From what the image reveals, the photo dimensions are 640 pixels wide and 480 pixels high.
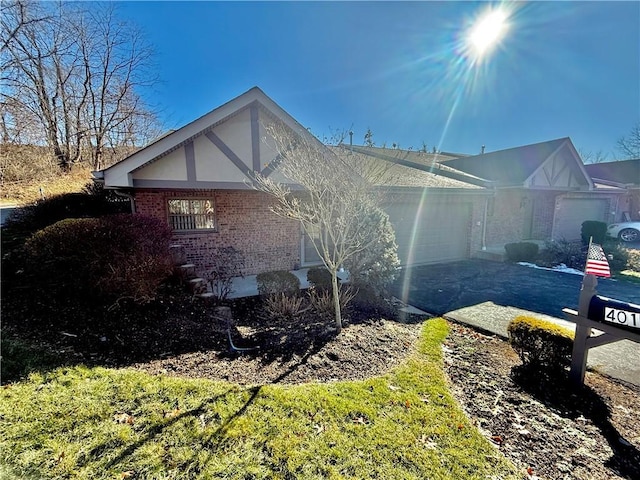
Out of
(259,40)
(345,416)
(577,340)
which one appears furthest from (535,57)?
(345,416)

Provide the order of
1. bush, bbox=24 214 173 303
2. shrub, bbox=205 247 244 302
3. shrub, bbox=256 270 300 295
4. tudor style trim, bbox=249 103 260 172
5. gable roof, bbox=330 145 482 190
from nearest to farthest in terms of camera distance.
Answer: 1. bush, bbox=24 214 173 303
2. gable roof, bbox=330 145 482 190
3. shrub, bbox=256 270 300 295
4. tudor style trim, bbox=249 103 260 172
5. shrub, bbox=205 247 244 302

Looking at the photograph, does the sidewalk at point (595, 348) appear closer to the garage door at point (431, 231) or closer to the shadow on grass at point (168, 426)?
the garage door at point (431, 231)

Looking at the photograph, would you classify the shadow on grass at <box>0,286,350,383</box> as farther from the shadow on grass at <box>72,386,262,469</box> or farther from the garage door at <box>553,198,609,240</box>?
the garage door at <box>553,198,609,240</box>

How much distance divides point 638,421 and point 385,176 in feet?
15.2

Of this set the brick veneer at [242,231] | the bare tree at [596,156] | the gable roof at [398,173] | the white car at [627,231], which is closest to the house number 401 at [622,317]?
the gable roof at [398,173]

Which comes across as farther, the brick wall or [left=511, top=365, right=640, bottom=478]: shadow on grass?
the brick wall

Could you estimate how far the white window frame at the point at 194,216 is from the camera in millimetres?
8016

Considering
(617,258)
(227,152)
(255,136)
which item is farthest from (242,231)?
(617,258)

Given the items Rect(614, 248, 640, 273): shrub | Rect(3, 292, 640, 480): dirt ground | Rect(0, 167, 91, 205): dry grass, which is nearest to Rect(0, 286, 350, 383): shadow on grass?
Rect(3, 292, 640, 480): dirt ground

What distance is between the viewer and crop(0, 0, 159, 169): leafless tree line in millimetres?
12163

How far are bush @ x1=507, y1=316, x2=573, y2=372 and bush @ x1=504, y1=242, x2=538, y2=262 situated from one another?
29.5 feet

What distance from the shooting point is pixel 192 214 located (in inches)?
324

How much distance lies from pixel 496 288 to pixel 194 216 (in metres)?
9.07

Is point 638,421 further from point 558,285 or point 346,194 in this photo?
point 558,285
